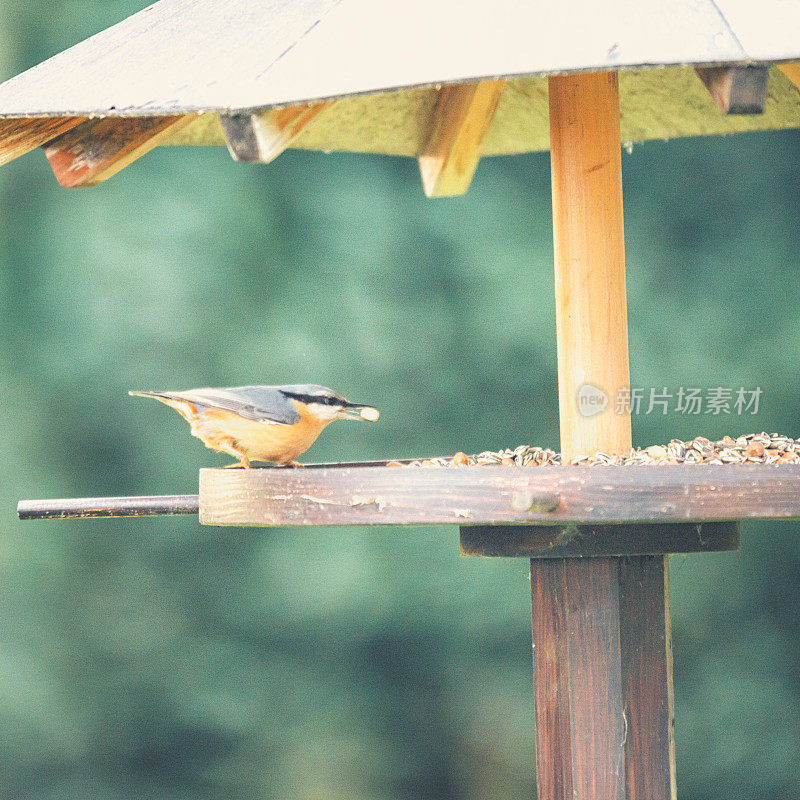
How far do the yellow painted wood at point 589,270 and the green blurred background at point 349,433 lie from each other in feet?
6.86

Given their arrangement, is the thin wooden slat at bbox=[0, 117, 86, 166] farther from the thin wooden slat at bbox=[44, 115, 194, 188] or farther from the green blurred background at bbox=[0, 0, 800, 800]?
the green blurred background at bbox=[0, 0, 800, 800]

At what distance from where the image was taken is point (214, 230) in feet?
13.8

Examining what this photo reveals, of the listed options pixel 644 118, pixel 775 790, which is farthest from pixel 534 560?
pixel 775 790

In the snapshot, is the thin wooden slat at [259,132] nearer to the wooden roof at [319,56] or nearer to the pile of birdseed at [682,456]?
the wooden roof at [319,56]

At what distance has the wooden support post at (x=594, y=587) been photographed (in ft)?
6.81

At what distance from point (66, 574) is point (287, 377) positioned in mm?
1054

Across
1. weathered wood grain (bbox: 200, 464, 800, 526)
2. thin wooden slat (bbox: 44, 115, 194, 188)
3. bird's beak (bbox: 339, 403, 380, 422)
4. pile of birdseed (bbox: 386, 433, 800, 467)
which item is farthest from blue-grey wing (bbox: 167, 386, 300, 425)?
thin wooden slat (bbox: 44, 115, 194, 188)

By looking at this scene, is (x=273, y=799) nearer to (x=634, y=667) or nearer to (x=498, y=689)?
(x=498, y=689)

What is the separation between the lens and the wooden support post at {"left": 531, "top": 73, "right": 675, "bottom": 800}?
81.7 inches

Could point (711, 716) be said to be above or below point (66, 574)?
below

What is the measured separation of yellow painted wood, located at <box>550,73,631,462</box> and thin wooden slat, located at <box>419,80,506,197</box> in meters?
0.46

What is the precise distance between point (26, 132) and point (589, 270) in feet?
3.42

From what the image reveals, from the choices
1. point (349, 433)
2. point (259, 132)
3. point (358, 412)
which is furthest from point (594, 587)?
point (349, 433)

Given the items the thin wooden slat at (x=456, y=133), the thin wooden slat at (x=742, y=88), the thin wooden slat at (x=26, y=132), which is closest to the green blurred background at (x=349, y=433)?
the thin wooden slat at (x=456, y=133)
